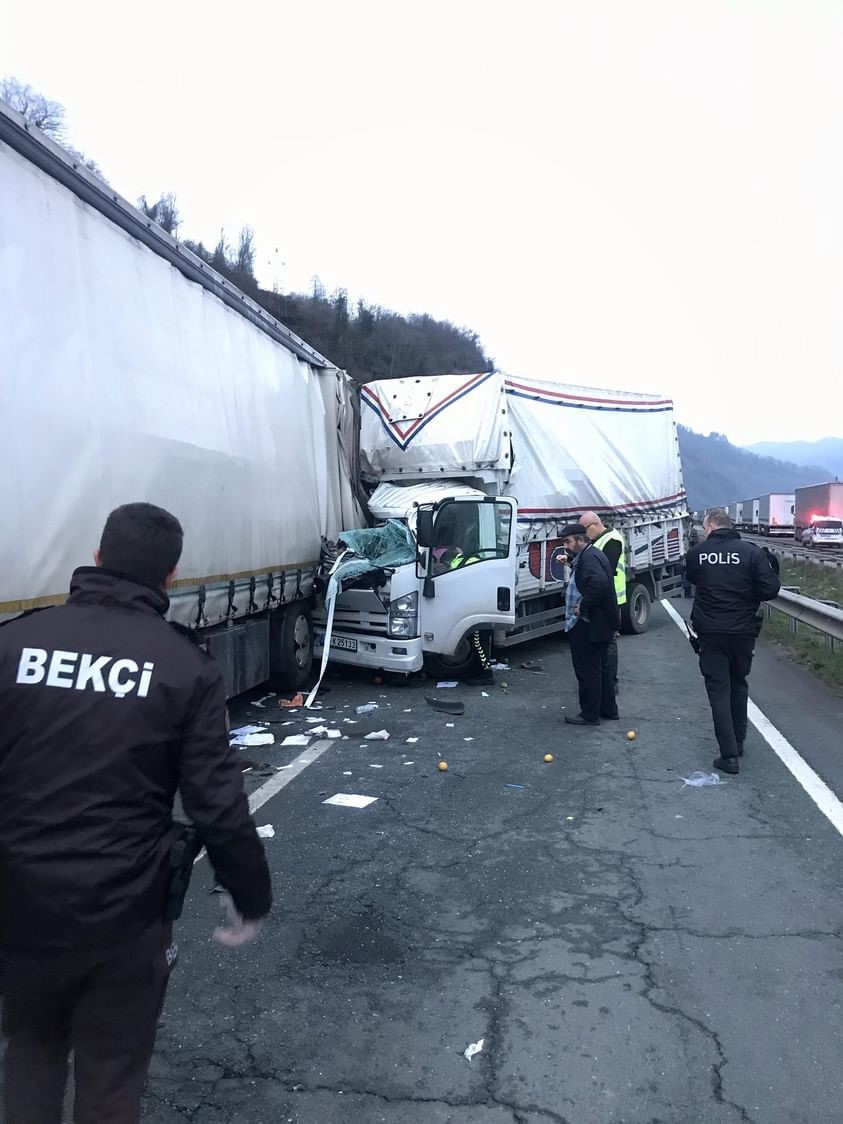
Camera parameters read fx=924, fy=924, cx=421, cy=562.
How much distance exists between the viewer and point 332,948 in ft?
13.5

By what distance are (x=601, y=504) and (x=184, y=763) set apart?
1255 centimetres

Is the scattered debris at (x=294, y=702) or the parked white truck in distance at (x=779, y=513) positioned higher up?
the parked white truck in distance at (x=779, y=513)

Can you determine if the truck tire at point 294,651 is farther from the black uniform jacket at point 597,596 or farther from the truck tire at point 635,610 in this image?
the truck tire at point 635,610

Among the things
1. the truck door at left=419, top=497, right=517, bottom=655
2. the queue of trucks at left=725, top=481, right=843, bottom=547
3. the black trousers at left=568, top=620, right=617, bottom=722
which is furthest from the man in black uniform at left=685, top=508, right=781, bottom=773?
the queue of trucks at left=725, top=481, right=843, bottom=547

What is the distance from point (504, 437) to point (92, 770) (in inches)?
400

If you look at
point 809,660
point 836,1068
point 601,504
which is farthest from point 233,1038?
point 601,504

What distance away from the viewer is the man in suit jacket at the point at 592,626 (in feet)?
27.7

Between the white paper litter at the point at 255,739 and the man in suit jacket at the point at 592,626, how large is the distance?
2.79m

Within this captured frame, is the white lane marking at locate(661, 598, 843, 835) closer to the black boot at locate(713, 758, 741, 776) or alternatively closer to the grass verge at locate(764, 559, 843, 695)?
the black boot at locate(713, 758, 741, 776)

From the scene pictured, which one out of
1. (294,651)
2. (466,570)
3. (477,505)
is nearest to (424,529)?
(466,570)

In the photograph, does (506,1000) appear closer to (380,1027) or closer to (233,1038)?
(380,1027)

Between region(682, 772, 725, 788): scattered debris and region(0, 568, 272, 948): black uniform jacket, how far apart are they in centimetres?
517

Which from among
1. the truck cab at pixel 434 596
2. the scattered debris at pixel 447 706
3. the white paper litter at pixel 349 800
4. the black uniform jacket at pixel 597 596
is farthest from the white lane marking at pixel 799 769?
the truck cab at pixel 434 596

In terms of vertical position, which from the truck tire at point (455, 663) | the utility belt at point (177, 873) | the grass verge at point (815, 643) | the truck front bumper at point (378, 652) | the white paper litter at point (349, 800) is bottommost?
the grass verge at point (815, 643)
